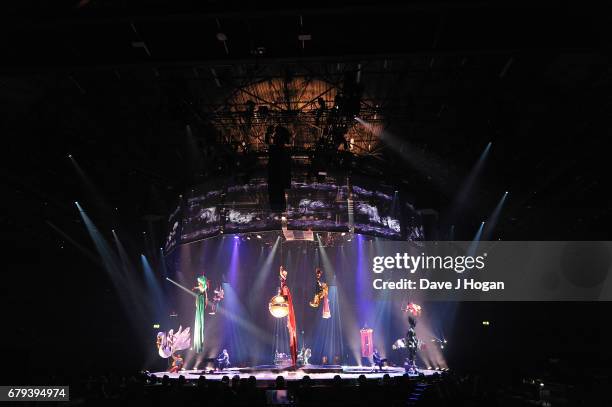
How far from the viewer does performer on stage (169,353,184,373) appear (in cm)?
1588

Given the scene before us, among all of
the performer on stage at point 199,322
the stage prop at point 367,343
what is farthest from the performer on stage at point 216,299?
the stage prop at point 367,343

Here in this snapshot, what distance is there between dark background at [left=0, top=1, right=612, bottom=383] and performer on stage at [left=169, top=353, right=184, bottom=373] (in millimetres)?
1722

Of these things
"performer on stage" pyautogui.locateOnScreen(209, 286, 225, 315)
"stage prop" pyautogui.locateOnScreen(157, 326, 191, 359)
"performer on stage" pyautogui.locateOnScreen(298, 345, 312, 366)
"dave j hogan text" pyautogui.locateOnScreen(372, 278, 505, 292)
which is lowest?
"performer on stage" pyautogui.locateOnScreen(298, 345, 312, 366)

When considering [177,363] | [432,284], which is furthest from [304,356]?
[432,284]

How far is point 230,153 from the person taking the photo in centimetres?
1337

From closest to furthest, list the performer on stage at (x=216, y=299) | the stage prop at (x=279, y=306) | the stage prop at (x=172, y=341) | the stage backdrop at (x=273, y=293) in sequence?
the stage prop at (x=279, y=306)
the stage prop at (x=172, y=341)
the performer on stage at (x=216, y=299)
the stage backdrop at (x=273, y=293)

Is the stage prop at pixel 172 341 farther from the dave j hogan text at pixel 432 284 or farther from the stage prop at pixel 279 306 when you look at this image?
the dave j hogan text at pixel 432 284

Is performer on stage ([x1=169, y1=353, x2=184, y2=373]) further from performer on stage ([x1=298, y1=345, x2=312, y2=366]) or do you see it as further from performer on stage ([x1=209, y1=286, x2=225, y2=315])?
performer on stage ([x1=298, y1=345, x2=312, y2=366])

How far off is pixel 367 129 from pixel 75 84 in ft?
23.0

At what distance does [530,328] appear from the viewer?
17141 mm

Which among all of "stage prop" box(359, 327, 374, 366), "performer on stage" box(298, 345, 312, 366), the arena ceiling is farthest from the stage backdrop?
the arena ceiling

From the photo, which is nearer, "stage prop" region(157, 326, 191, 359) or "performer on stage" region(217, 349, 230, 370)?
"stage prop" region(157, 326, 191, 359)

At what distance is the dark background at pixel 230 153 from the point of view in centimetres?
419

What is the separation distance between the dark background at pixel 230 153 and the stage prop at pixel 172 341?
1.72 metres
